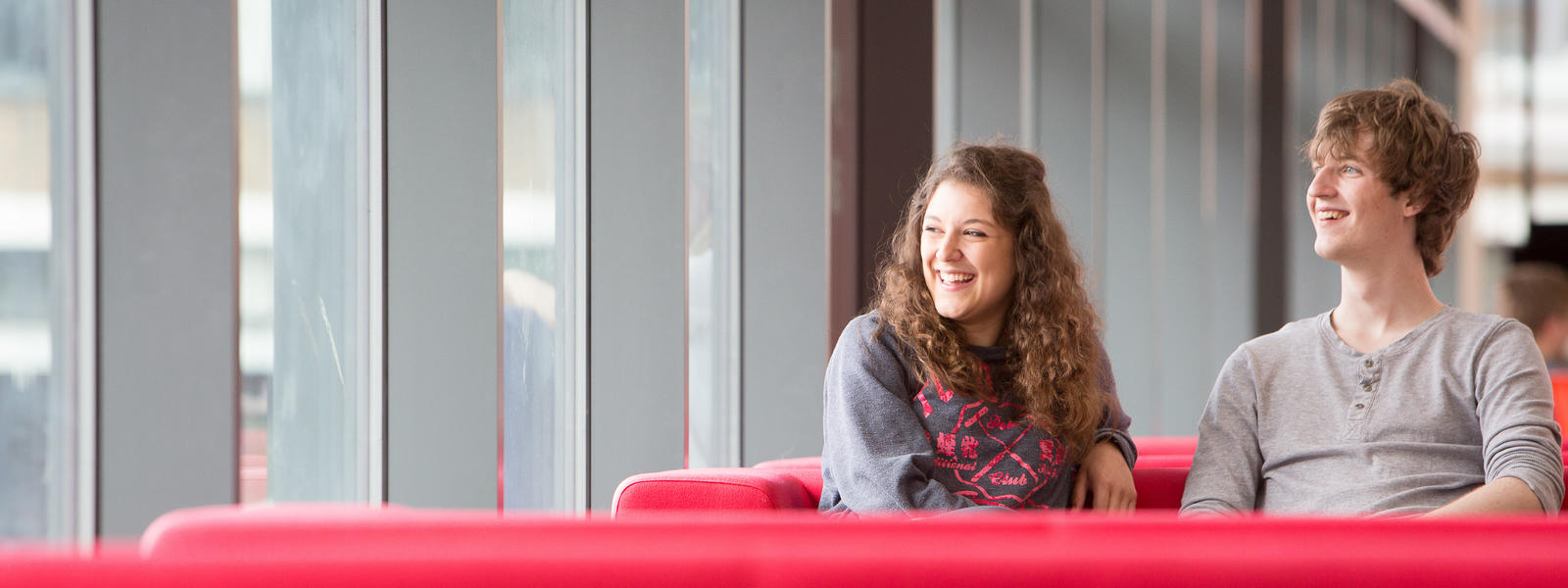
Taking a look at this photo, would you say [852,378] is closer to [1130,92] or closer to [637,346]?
[637,346]

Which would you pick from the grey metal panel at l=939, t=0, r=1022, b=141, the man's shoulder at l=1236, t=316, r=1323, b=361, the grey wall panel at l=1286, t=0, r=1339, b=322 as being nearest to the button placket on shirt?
the man's shoulder at l=1236, t=316, r=1323, b=361

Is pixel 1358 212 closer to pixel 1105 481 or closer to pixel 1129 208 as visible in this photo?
pixel 1105 481

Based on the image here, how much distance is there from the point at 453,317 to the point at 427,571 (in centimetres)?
187

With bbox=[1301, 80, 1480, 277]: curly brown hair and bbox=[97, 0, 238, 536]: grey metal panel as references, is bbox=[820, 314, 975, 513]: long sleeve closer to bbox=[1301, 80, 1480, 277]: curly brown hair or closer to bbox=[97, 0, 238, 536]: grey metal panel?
bbox=[1301, 80, 1480, 277]: curly brown hair

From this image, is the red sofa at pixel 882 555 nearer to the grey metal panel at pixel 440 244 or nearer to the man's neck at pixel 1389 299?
the man's neck at pixel 1389 299

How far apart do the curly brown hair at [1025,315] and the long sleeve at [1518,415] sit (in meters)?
0.61

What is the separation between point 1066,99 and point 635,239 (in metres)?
3.49

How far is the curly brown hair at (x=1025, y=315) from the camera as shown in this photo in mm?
2279

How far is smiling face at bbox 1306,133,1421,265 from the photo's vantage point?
2250mm

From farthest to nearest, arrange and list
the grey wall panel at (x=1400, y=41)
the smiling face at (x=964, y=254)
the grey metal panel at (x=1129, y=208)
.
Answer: the grey wall panel at (x=1400, y=41) → the grey metal panel at (x=1129, y=208) → the smiling face at (x=964, y=254)

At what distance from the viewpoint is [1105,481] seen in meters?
2.27

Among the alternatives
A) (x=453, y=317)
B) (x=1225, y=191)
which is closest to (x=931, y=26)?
(x=453, y=317)

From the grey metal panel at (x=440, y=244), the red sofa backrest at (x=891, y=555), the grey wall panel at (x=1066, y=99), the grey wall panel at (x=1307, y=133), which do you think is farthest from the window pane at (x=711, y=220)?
the grey wall panel at (x=1307, y=133)

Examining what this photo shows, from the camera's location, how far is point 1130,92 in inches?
273
